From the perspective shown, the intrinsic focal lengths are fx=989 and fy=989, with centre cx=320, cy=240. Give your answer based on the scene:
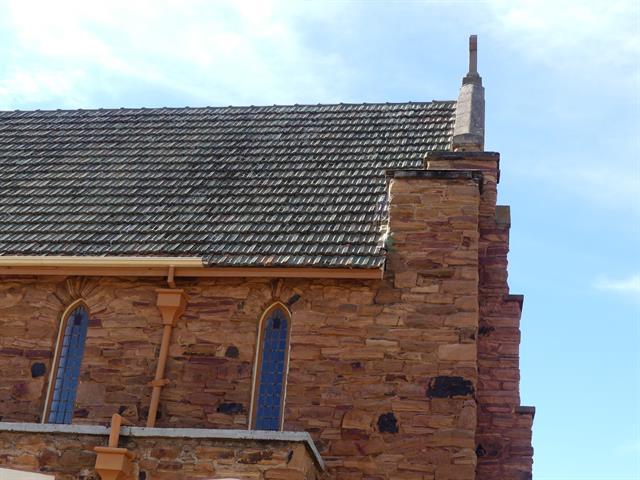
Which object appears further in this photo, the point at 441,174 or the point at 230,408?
the point at 441,174

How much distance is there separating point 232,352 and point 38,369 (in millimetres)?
2908

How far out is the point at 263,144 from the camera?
18.3 metres

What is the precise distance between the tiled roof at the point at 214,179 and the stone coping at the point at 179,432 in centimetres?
326

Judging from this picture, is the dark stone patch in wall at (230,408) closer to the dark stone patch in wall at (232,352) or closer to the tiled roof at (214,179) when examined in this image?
the dark stone patch in wall at (232,352)

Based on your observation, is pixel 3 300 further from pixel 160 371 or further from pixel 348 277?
pixel 348 277

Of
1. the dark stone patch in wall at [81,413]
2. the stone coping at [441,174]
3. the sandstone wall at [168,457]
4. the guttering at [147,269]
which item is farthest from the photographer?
the stone coping at [441,174]

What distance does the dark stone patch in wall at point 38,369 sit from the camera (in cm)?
1455

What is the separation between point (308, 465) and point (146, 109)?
1059 centimetres

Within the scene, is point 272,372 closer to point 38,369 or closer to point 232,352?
point 232,352

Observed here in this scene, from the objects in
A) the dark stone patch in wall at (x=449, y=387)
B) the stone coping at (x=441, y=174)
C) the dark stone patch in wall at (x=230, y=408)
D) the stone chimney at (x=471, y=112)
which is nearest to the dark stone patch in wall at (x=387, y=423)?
→ the dark stone patch in wall at (x=449, y=387)

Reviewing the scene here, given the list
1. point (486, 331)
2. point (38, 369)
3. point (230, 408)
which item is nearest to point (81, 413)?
point (38, 369)

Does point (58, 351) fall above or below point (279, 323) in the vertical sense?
below

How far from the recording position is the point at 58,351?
14773 millimetres

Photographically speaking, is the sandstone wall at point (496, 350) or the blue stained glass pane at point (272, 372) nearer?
the sandstone wall at point (496, 350)
